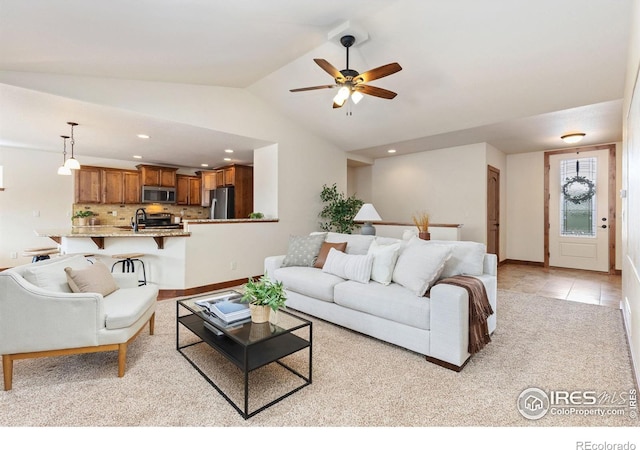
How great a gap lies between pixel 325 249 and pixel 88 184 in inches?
222

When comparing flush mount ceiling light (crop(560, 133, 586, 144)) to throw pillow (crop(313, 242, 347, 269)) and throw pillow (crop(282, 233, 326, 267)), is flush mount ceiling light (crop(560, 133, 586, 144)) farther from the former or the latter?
throw pillow (crop(282, 233, 326, 267))

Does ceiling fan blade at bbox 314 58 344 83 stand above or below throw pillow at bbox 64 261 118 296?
above

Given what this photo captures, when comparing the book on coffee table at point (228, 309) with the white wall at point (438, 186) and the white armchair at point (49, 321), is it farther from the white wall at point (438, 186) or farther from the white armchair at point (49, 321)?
the white wall at point (438, 186)

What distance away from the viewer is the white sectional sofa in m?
2.18

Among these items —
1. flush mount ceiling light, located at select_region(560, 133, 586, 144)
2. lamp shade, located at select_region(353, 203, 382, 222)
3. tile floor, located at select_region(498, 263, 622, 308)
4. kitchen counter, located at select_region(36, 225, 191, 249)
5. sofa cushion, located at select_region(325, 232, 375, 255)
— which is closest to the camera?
sofa cushion, located at select_region(325, 232, 375, 255)

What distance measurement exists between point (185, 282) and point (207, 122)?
227cm

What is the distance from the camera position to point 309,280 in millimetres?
3172

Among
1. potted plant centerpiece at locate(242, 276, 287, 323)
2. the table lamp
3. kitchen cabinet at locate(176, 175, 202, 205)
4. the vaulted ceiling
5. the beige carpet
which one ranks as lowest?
the beige carpet

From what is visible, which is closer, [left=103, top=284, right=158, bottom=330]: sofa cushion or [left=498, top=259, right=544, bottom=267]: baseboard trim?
[left=103, top=284, right=158, bottom=330]: sofa cushion

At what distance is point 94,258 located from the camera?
383 centimetres

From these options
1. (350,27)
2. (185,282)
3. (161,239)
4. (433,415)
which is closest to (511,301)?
(433,415)

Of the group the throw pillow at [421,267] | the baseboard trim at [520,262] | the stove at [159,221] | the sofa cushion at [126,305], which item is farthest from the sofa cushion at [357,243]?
the stove at [159,221]

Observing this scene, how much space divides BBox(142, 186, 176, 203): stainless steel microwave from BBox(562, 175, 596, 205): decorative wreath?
846 cm

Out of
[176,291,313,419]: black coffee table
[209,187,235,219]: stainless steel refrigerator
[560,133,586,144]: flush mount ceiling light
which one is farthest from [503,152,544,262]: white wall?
[176,291,313,419]: black coffee table
